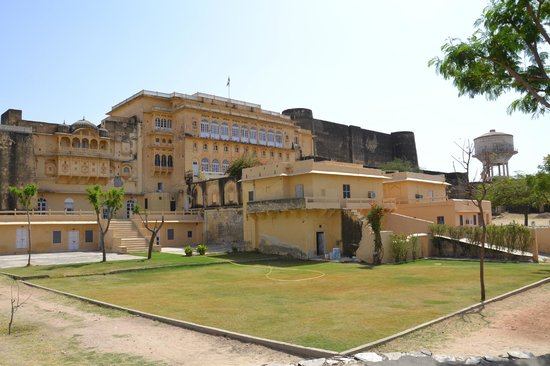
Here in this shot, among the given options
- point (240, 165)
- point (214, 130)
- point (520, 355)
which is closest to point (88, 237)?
point (240, 165)

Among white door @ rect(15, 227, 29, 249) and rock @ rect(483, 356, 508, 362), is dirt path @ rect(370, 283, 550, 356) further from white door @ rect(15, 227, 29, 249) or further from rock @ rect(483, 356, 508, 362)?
white door @ rect(15, 227, 29, 249)

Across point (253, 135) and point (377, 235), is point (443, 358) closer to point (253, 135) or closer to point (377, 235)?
point (377, 235)

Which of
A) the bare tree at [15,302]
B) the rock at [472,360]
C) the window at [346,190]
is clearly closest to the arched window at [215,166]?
the window at [346,190]

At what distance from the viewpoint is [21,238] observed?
29938 millimetres

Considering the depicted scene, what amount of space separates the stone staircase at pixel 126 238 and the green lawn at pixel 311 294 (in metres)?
10.2

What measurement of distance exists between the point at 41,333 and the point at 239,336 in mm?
4303

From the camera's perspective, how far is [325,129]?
64125 mm

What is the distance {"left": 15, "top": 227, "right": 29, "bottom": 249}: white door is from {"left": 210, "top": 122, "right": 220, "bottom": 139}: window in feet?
66.6

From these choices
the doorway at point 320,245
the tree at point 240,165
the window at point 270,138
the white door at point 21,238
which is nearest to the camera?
the doorway at point 320,245

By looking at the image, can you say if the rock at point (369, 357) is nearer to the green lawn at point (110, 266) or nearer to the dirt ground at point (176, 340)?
the dirt ground at point (176, 340)

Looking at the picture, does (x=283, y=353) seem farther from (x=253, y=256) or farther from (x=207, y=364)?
(x=253, y=256)

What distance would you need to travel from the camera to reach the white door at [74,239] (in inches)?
1264

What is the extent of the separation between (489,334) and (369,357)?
291cm

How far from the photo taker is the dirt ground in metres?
7.63
